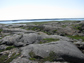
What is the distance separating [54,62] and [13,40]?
13661 mm

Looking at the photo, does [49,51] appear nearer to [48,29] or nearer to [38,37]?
[38,37]

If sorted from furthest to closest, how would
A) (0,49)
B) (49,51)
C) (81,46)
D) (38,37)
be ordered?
1. (38,37)
2. (81,46)
3. (0,49)
4. (49,51)

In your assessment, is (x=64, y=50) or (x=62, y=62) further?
(x=64, y=50)

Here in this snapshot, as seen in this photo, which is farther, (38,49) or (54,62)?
(38,49)

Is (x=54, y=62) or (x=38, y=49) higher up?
(x=38, y=49)

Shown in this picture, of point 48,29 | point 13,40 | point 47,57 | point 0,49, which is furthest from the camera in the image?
point 48,29

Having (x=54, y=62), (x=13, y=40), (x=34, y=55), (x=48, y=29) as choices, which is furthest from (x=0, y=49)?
(x=48, y=29)

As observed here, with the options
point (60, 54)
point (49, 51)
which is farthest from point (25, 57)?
point (60, 54)

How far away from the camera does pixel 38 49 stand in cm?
1589

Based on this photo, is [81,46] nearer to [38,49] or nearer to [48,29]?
[38,49]

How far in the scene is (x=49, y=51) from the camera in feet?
49.6

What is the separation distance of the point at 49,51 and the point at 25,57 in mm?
4641

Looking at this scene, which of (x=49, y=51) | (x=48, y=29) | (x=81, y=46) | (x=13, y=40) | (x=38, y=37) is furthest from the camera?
(x=48, y=29)

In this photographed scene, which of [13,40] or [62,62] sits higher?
[13,40]
